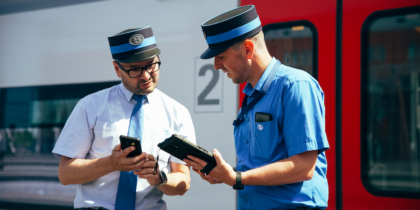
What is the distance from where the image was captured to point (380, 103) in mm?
2357

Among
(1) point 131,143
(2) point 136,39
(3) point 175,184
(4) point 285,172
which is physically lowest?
(3) point 175,184

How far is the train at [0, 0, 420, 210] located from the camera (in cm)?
233

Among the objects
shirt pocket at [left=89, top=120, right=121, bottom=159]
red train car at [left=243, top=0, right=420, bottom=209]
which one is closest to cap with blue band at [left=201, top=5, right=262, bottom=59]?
shirt pocket at [left=89, top=120, right=121, bottom=159]

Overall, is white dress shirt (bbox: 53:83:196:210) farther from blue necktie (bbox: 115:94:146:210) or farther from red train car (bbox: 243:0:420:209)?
red train car (bbox: 243:0:420:209)

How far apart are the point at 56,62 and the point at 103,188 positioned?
1.93 m

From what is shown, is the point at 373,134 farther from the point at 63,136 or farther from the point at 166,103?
the point at 63,136

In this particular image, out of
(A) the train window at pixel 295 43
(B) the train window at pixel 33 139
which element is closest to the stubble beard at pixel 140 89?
(A) the train window at pixel 295 43

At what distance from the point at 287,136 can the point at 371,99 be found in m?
1.11

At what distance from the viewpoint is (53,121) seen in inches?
139

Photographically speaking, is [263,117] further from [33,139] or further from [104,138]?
[33,139]

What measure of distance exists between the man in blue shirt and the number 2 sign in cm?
89

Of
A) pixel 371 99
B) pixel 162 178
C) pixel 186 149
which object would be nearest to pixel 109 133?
pixel 162 178

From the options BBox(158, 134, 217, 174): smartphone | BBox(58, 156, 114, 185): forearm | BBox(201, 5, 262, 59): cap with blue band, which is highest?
BBox(201, 5, 262, 59): cap with blue band

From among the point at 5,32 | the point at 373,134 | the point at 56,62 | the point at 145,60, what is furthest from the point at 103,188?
the point at 5,32
